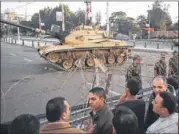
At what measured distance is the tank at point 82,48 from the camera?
651 inches

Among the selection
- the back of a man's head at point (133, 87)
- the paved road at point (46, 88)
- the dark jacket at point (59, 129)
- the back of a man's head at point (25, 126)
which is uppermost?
the back of a man's head at point (133, 87)

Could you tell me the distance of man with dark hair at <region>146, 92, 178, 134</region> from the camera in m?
2.74

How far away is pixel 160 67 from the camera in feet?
22.0

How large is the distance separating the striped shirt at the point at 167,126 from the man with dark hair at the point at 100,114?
15.8 inches

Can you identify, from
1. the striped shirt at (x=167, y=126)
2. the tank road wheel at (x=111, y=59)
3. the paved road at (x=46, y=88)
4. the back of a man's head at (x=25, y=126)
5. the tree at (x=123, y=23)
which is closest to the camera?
the back of a man's head at (x=25, y=126)

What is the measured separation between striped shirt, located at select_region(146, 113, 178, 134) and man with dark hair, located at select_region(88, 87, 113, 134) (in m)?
0.40

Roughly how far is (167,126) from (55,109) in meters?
0.97

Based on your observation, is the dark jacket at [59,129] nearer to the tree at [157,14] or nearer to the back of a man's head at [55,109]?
the back of a man's head at [55,109]

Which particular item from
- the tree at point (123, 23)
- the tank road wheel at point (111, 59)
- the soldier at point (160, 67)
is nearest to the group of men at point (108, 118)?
the soldier at point (160, 67)

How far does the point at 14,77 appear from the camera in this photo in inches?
540

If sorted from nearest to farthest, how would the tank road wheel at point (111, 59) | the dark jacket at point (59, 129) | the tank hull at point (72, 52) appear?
1. the dark jacket at point (59, 129)
2. the tank hull at point (72, 52)
3. the tank road wheel at point (111, 59)

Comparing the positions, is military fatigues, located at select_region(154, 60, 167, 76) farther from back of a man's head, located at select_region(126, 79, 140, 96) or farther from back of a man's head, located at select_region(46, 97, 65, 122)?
back of a man's head, located at select_region(46, 97, 65, 122)

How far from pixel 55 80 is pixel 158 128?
374 inches

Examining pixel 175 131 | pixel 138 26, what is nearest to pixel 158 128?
pixel 175 131
